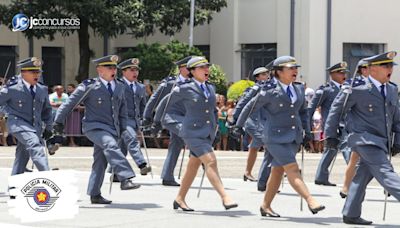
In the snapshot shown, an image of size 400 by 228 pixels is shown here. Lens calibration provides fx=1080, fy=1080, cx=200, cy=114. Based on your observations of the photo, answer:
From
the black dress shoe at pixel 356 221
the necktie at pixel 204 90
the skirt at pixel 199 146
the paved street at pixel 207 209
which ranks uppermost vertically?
the necktie at pixel 204 90

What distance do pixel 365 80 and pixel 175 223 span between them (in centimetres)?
243

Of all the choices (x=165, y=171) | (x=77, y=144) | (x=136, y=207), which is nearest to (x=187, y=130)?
(x=136, y=207)

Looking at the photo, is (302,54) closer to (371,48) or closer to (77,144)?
(371,48)

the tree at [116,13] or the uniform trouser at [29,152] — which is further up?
the tree at [116,13]

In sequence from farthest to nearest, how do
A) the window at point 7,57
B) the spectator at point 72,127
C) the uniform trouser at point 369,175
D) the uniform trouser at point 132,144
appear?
the window at point 7,57, the spectator at point 72,127, the uniform trouser at point 132,144, the uniform trouser at point 369,175

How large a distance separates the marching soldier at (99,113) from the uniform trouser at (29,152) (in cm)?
33

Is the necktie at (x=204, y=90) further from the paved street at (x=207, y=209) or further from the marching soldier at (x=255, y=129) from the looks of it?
the marching soldier at (x=255, y=129)

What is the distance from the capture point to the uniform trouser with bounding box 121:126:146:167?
14734 millimetres

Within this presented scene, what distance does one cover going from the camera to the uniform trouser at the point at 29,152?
42.1ft

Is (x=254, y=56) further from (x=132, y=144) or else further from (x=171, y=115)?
(x=132, y=144)


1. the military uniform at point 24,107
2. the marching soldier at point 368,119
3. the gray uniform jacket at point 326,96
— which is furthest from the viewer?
the gray uniform jacket at point 326,96

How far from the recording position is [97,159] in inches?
511

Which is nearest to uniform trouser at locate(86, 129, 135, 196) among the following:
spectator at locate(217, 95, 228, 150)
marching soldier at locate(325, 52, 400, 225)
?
marching soldier at locate(325, 52, 400, 225)

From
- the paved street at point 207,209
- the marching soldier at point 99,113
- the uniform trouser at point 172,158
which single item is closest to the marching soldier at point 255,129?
the paved street at point 207,209
